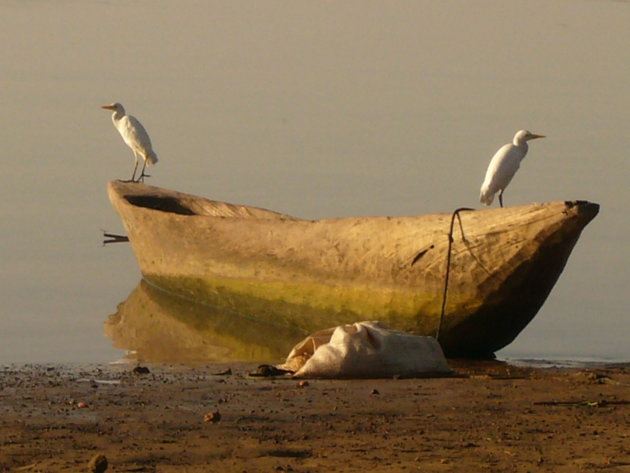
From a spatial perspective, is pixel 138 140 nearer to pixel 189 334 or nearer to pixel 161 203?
pixel 161 203

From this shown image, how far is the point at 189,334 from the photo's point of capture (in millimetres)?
13234

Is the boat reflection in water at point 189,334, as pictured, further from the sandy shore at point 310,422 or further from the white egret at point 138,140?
the white egret at point 138,140

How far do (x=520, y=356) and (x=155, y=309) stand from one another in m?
4.25

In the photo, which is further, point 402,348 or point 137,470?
point 402,348

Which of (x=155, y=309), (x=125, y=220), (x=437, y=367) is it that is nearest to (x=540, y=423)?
(x=437, y=367)

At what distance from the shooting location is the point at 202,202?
54.2ft

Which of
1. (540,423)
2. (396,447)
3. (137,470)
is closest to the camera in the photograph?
(137,470)

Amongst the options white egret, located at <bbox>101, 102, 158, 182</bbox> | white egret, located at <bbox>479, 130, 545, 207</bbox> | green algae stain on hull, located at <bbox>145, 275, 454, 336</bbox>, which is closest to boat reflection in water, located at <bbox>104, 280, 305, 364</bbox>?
green algae stain on hull, located at <bbox>145, 275, 454, 336</bbox>

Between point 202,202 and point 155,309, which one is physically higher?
point 202,202

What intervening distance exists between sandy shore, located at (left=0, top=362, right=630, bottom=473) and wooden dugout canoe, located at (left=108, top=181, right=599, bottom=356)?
103 cm

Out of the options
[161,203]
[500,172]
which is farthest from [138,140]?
[500,172]

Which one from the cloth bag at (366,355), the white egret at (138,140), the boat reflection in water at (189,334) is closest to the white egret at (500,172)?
the boat reflection in water at (189,334)

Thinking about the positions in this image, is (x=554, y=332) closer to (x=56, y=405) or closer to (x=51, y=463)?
(x=56, y=405)

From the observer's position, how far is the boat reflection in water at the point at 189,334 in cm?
1195
